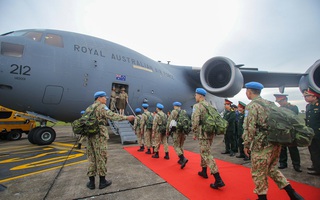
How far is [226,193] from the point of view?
9.66 feet

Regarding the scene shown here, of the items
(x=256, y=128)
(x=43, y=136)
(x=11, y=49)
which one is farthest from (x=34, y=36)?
(x=256, y=128)

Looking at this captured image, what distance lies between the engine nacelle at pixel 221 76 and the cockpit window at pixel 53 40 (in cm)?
619

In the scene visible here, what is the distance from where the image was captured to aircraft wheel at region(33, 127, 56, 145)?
261 inches

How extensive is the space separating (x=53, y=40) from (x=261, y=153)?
24.1 ft

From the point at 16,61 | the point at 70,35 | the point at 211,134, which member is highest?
the point at 70,35

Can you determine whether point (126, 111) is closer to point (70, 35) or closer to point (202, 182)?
point (70, 35)

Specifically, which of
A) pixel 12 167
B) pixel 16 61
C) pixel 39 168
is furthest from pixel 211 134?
pixel 16 61

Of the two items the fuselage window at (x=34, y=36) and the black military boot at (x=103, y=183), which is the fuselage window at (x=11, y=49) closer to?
the fuselage window at (x=34, y=36)

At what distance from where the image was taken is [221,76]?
9.22 m

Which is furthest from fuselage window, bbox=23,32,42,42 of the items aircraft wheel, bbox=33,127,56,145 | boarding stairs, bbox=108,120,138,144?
boarding stairs, bbox=108,120,138,144

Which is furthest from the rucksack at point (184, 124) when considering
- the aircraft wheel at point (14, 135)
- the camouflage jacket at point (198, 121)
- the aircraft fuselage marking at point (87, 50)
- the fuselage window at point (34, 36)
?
the aircraft wheel at point (14, 135)

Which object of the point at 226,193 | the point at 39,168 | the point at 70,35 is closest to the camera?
the point at 226,193

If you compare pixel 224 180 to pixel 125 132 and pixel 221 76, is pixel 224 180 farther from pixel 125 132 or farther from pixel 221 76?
pixel 221 76

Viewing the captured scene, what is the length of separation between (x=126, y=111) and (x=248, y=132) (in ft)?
22.3
